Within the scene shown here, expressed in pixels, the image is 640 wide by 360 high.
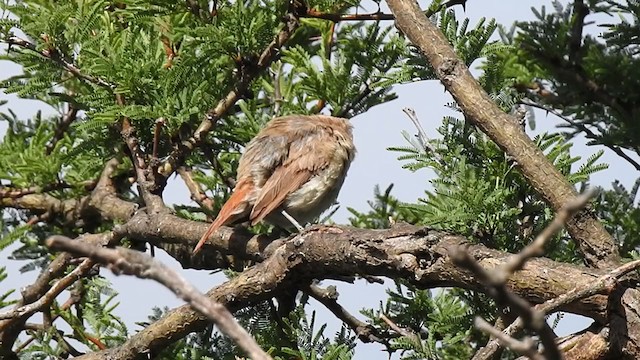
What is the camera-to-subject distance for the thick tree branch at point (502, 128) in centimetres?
259

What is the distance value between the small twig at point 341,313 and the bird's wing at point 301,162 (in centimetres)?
69

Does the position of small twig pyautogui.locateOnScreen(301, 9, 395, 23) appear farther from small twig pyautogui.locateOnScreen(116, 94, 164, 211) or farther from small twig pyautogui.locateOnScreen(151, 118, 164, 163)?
small twig pyautogui.locateOnScreen(116, 94, 164, 211)

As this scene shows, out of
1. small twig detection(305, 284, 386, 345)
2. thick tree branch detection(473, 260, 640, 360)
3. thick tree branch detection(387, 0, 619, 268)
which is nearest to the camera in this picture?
thick tree branch detection(473, 260, 640, 360)

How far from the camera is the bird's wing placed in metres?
4.19

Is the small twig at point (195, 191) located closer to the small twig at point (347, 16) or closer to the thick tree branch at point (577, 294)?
the small twig at point (347, 16)

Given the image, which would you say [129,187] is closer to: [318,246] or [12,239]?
[12,239]

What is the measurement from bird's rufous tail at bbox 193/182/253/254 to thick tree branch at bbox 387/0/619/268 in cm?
109

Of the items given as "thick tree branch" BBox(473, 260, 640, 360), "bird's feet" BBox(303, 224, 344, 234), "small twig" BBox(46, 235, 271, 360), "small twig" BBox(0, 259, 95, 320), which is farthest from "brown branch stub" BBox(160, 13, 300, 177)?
"small twig" BBox(46, 235, 271, 360)

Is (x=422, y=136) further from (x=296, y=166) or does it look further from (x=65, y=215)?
(x=65, y=215)

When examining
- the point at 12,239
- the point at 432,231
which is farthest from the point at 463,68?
the point at 12,239

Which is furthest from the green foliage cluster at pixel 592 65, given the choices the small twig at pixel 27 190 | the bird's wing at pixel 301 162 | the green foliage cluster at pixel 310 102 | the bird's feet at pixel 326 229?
the small twig at pixel 27 190

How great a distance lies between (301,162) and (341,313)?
969mm

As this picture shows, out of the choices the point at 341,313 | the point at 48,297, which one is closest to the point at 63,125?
the point at 48,297

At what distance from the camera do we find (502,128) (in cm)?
275
